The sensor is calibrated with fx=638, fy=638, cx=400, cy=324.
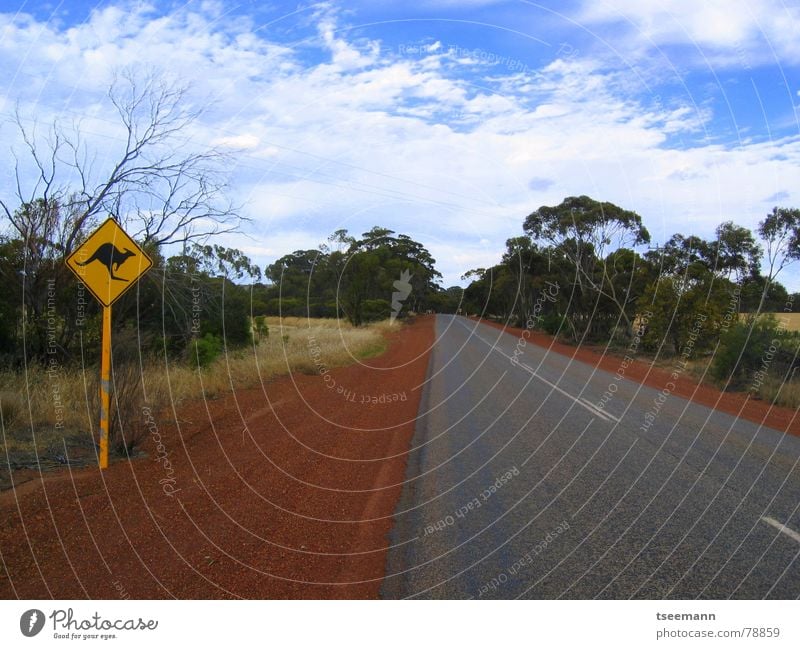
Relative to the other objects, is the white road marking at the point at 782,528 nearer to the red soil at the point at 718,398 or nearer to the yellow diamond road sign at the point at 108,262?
the red soil at the point at 718,398

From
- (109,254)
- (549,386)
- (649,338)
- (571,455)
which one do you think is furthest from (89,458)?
(649,338)

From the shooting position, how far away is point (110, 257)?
7379mm

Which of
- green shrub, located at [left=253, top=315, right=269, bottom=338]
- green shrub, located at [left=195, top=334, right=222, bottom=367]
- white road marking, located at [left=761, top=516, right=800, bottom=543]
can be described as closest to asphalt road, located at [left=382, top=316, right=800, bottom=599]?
white road marking, located at [left=761, top=516, right=800, bottom=543]

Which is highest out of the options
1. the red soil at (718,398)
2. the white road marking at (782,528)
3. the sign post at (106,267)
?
the sign post at (106,267)

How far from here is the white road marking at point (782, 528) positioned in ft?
16.8

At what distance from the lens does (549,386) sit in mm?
16250

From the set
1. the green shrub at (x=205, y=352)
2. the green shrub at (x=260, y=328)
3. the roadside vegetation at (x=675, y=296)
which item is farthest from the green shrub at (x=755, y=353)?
the green shrub at (x=260, y=328)

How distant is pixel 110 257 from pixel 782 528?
7.30 metres

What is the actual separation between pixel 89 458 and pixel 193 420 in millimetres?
3050

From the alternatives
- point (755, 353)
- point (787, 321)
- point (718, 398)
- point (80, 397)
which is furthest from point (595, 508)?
point (787, 321)

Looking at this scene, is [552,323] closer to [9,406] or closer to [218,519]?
[9,406]

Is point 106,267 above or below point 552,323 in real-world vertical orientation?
above

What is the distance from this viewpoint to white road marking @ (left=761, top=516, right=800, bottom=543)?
513 cm

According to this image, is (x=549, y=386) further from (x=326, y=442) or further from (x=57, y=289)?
(x=57, y=289)
